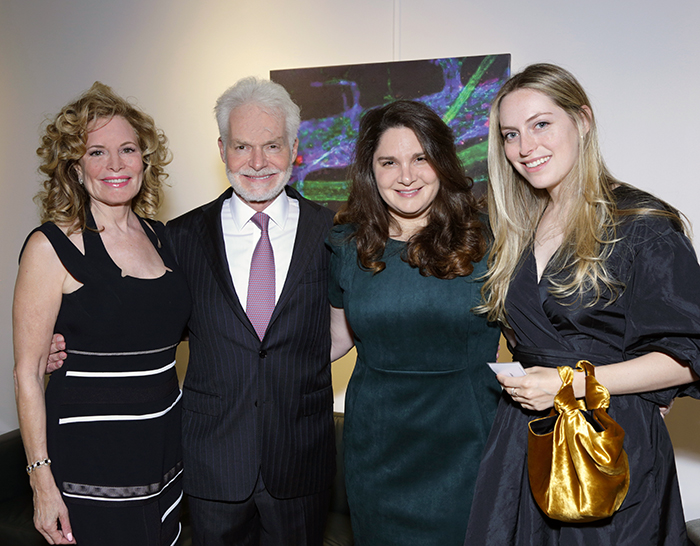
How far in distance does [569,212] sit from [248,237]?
1.17m

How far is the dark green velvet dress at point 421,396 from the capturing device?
6.44 feet

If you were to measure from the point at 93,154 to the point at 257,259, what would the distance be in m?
0.69

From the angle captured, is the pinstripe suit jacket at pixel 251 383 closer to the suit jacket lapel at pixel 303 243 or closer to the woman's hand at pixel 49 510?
the suit jacket lapel at pixel 303 243

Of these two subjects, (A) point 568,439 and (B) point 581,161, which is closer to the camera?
(A) point 568,439

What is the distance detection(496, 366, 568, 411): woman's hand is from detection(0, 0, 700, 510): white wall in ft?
5.50

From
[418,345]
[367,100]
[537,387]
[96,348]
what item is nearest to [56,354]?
[96,348]

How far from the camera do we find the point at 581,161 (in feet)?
5.55

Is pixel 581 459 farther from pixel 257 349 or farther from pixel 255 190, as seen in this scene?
pixel 255 190

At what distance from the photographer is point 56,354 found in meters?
1.96

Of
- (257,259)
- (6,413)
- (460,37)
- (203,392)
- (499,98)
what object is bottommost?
(6,413)

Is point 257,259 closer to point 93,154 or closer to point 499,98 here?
point 93,154

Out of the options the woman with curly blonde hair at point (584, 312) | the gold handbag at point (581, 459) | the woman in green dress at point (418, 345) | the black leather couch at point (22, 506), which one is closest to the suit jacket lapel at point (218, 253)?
the woman in green dress at point (418, 345)

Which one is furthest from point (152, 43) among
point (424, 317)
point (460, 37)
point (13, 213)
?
point (424, 317)

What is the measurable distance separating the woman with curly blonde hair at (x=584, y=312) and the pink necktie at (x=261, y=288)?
0.80 meters
